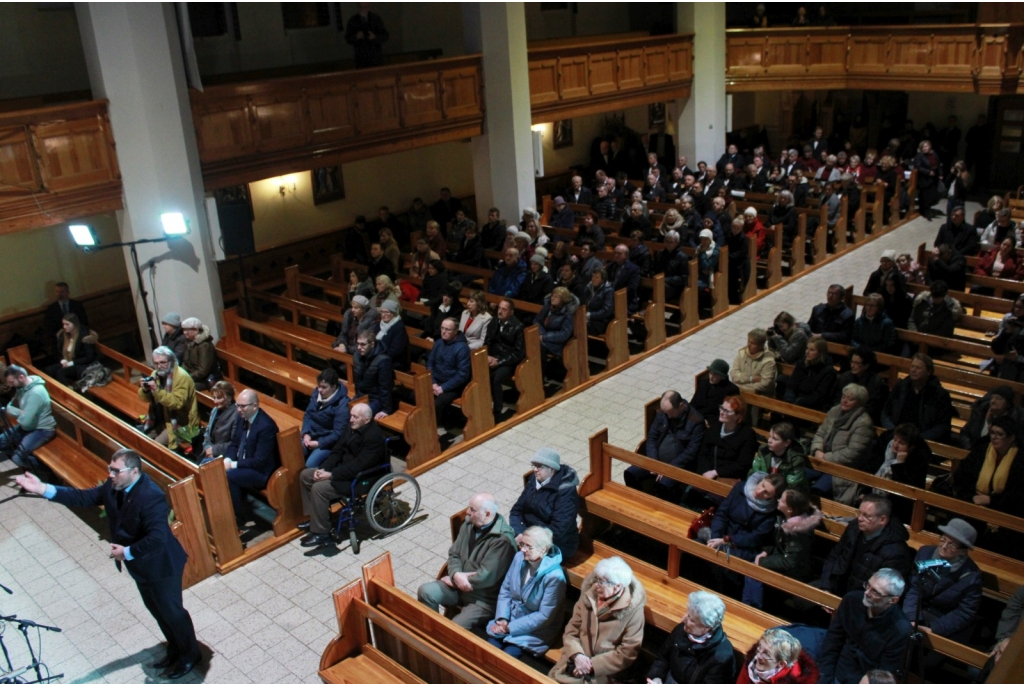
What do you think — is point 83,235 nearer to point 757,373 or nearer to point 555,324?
point 555,324

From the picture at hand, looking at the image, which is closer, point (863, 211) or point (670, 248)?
point (670, 248)

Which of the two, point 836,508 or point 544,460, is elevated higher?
point 544,460

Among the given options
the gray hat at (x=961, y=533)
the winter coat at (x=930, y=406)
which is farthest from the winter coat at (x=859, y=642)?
the winter coat at (x=930, y=406)

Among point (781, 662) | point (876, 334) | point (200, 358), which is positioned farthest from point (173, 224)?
point (781, 662)

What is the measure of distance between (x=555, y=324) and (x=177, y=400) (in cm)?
373

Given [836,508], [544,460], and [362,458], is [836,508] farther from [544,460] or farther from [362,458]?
[362,458]

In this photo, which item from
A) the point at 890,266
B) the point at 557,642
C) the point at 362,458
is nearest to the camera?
the point at 557,642

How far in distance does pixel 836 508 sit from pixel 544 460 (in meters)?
2.00

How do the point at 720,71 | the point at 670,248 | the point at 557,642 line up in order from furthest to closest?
1. the point at 720,71
2. the point at 670,248
3. the point at 557,642

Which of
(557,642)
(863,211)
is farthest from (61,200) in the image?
(863,211)

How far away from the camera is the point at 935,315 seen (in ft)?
28.8

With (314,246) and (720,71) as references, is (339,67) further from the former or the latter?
(720,71)

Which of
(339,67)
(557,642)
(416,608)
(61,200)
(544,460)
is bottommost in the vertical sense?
(557,642)

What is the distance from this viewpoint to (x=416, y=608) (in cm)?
484
